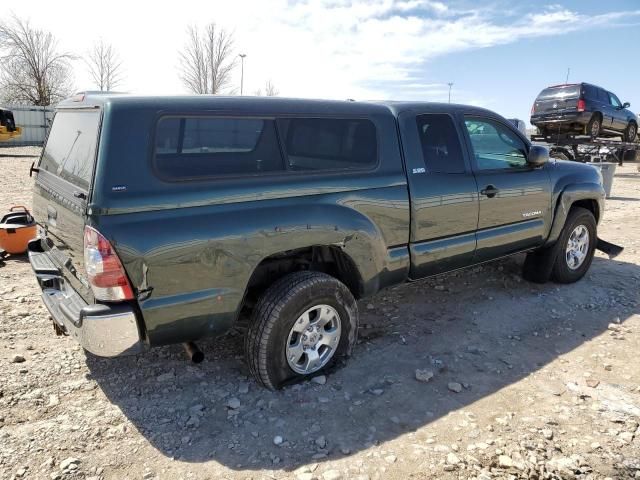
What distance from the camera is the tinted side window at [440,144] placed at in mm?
3824

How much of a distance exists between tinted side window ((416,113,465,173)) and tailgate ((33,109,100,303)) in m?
2.36

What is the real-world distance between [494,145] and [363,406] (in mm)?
2719

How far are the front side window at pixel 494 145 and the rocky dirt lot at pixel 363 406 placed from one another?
1420 mm

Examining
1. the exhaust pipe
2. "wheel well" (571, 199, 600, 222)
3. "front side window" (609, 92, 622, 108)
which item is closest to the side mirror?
"wheel well" (571, 199, 600, 222)

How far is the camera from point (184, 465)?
2551mm

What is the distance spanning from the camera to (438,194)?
3803mm

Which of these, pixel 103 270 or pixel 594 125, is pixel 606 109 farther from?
pixel 103 270

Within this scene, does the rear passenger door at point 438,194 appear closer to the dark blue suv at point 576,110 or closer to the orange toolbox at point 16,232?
the orange toolbox at point 16,232

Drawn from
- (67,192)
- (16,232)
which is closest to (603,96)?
(16,232)

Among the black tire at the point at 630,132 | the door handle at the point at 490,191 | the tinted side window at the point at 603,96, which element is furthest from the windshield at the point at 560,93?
the door handle at the point at 490,191

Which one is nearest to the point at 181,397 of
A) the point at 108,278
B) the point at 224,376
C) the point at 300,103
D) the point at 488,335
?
the point at 224,376

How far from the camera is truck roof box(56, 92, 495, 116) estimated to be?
2.64 meters

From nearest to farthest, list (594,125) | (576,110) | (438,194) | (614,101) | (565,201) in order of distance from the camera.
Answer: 1. (438,194)
2. (565,201)
3. (576,110)
4. (594,125)
5. (614,101)

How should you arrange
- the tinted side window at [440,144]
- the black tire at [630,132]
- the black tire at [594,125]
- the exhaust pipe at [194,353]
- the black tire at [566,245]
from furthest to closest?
the black tire at [630,132] < the black tire at [594,125] < the black tire at [566,245] < the tinted side window at [440,144] < the exhaust pipe at [194,353]
